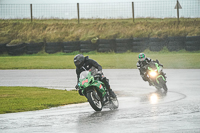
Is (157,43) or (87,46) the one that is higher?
(157,43)

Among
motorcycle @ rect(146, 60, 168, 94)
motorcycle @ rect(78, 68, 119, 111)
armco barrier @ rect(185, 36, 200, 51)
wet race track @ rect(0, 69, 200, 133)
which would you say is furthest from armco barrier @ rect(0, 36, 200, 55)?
motorcycle @ rect(78, 68, 119, 111)

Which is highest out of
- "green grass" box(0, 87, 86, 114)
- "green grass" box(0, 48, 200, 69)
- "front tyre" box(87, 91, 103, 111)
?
"front tyre" box(87, 91, 103, 111)

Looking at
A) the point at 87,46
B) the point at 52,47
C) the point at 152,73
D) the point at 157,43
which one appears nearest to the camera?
the point at 152,73

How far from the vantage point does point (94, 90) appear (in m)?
9.65

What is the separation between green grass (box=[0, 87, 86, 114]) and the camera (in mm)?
10680

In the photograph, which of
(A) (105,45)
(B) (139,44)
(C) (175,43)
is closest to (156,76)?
(C) (175,43)

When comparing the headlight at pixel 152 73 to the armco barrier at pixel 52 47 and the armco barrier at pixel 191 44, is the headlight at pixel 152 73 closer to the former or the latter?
the armco barrier at pixel 191 44

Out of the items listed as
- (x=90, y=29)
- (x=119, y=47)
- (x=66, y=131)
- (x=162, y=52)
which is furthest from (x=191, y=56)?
(x=66, y=131)

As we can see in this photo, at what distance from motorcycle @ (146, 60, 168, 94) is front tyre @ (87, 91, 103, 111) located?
13.8 ft

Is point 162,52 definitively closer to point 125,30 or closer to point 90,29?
point 125,30

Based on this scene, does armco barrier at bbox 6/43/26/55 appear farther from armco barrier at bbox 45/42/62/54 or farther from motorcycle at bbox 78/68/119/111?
motorcycle at bbox 78/68/119/111

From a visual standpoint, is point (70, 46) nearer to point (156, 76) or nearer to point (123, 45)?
point (123, 45)

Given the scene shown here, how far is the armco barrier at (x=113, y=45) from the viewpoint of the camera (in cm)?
3013

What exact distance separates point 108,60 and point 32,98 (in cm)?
1676
